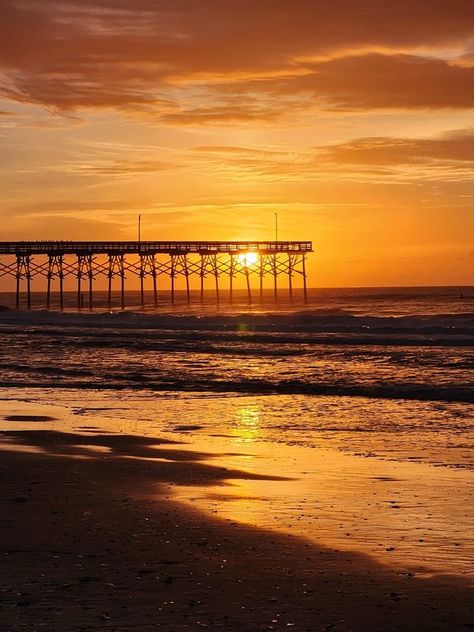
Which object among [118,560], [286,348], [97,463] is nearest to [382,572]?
[118,560]

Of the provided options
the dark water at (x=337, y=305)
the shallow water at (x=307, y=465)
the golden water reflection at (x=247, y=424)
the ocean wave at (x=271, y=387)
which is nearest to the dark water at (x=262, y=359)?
the ocean wave at (x=271, y=387)

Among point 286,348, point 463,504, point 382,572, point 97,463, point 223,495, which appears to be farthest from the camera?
point 286,348

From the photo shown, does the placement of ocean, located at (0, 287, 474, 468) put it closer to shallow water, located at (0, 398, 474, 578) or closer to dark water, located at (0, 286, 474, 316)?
shallow water, located at (0, 398, 474, 578)

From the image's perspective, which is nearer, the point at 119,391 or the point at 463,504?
the point at 463,504

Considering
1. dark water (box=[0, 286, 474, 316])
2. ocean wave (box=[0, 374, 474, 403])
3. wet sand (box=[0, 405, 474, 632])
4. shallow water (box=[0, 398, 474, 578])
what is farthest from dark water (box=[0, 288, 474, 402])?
dark water (box=[0, 286, 474, 316])

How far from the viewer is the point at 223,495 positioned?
8.52 metres

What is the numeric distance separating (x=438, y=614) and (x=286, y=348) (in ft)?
96.1

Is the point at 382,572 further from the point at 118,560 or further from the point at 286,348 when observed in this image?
the point at 286,348

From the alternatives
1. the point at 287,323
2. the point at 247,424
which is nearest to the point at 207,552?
the point at 247,424

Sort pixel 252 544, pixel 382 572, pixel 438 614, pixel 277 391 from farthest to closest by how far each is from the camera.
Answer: pixel 277 391 → pixel 252 544 → pixel 382 572 → pixel 438 614

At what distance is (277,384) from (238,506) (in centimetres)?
1332

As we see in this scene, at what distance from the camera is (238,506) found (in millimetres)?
Result: 8008

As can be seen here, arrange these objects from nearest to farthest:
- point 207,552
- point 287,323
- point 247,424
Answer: point 207,552, point 247,424, point 287,323

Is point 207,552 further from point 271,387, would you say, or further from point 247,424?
point 271,387
